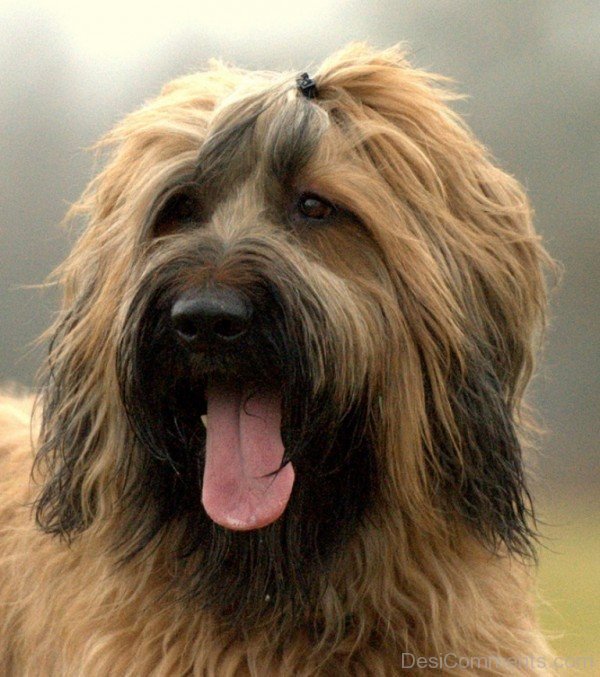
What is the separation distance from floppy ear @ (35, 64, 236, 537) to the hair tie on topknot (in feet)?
0.71

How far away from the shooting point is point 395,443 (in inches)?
113

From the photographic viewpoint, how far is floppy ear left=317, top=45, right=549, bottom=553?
2.89m

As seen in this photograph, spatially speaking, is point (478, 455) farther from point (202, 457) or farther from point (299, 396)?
point (202, 457)

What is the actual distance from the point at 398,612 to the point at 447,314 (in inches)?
27.7

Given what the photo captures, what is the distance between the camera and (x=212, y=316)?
8.42 feet

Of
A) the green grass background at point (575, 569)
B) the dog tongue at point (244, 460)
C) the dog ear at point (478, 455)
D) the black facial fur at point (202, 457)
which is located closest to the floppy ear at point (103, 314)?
the black facial fur at point (202, 457)

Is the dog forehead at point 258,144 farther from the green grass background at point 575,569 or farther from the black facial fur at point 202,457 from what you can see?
the green grass background at point 575,569

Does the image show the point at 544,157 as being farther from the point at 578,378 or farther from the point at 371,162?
the point at 371,162

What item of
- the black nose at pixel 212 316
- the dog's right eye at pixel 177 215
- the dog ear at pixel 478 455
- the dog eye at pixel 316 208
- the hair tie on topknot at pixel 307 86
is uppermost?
the hair tie on topknot at pixel 307 86

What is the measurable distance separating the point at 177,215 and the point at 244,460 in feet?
1.98

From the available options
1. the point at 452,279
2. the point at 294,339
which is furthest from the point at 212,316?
the point at 452,279

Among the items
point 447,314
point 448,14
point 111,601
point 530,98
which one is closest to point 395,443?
point 447,314

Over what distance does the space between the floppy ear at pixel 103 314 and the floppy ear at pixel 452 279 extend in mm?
373

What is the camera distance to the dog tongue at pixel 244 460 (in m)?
2.78
